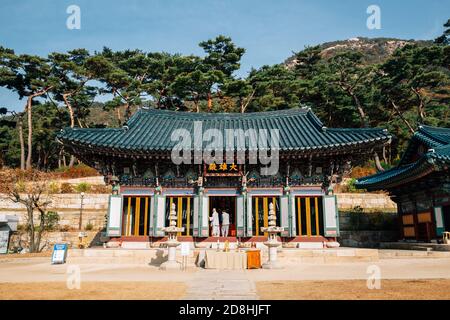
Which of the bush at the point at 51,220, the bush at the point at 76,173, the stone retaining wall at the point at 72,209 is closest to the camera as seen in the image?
the bush at the point at 51,220

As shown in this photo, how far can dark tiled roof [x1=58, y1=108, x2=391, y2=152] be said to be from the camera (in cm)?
1585

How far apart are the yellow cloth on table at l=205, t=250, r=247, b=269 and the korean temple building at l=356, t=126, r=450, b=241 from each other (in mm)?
9924

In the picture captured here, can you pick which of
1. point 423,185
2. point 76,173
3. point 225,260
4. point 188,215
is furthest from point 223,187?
point 76,173

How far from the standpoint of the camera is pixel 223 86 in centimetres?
3775

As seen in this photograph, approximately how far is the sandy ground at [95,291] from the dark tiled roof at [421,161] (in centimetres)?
1335

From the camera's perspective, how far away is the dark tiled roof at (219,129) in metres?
15.9

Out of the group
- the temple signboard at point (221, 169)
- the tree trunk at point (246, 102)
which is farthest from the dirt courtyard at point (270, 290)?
the tree trunk at point (246, 102)

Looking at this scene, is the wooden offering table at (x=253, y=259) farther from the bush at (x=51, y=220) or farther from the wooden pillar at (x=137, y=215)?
the bush at (x=51, y=220)

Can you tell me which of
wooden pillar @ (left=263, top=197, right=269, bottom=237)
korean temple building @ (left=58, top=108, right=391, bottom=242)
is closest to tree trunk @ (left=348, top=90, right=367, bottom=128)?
korean temple building @ (left=58, top=108, right=391, bottom=242)

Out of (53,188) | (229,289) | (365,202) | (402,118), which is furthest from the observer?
(402,118)

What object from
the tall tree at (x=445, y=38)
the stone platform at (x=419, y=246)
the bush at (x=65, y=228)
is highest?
the tall tree at (x=445, y=38)

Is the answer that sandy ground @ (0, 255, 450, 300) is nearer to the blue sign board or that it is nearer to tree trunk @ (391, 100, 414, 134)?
the blue sign board

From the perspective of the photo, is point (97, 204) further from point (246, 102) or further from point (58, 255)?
point (246, 102)

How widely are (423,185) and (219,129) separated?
A: 12.2 metres
